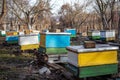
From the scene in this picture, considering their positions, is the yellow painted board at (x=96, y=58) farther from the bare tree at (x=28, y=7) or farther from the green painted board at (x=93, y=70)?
the bare tree at (x=28, y=7)

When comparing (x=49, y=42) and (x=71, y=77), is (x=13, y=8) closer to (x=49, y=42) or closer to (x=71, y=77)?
(x=49, y=42)

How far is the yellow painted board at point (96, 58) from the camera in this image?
572 cm

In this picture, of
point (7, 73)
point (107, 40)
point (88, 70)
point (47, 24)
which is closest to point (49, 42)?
point (7, 73)

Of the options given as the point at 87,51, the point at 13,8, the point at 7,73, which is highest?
the point at 13,8

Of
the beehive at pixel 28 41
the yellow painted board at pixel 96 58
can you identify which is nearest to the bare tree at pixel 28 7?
the beehive at pixel 28 41

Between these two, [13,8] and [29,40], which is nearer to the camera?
[29,40]

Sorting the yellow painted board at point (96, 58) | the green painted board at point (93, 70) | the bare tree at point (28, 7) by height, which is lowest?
the green painted board at point (93, 70)

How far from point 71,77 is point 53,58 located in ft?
8.89

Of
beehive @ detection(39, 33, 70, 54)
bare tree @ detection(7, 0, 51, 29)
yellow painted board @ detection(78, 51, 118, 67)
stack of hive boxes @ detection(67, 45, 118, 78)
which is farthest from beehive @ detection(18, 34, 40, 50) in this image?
bare tree @ detection(7, 0, 51, 29)

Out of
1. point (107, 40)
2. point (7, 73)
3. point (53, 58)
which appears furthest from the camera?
point (107, 40)

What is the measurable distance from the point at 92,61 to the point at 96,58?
142 millimetres

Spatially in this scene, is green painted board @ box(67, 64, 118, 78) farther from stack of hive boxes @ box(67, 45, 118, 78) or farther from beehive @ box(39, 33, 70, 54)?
beehive @ box(39, 33, 70, 54)

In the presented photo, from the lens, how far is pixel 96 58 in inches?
232

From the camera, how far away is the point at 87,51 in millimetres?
5727
